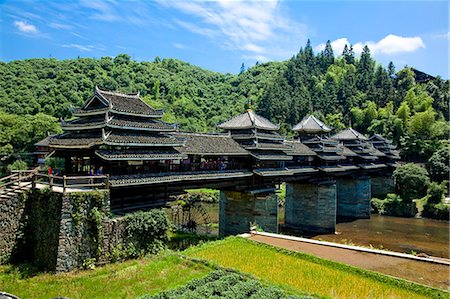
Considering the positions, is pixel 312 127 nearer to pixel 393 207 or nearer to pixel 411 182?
pixel 411 182

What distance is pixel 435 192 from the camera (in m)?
47.0

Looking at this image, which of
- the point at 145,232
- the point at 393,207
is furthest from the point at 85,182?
the point at 393,207

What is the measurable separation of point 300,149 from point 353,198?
15448 mm

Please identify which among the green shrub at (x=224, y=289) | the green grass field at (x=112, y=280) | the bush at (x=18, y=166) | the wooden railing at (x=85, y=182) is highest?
the wooden railing at (x=85, y=182)

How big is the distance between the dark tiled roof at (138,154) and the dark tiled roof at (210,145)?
1.85 metres

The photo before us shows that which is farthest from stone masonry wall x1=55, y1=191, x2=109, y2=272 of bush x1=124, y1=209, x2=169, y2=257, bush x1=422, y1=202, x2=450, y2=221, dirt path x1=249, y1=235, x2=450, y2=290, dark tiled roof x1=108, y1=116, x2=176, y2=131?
bush x1=422, y1=202, x2=450, y2=221

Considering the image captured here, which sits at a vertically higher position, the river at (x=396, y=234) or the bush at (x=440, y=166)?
the bush at (x=440, y=166)

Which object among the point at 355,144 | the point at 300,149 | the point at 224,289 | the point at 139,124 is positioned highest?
the point at 139,124

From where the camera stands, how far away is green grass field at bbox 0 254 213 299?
571 inches

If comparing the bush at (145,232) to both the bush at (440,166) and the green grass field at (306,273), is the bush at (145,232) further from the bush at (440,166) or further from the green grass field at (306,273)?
the bush at (440,166)

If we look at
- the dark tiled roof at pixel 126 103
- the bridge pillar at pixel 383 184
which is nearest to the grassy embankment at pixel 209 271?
the dark tiled roof at pixel 126 103

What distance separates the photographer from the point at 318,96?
10994 cm

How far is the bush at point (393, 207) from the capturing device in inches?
1902

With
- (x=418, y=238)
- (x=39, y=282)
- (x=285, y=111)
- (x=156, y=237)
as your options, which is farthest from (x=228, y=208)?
(x=285, y=111)
